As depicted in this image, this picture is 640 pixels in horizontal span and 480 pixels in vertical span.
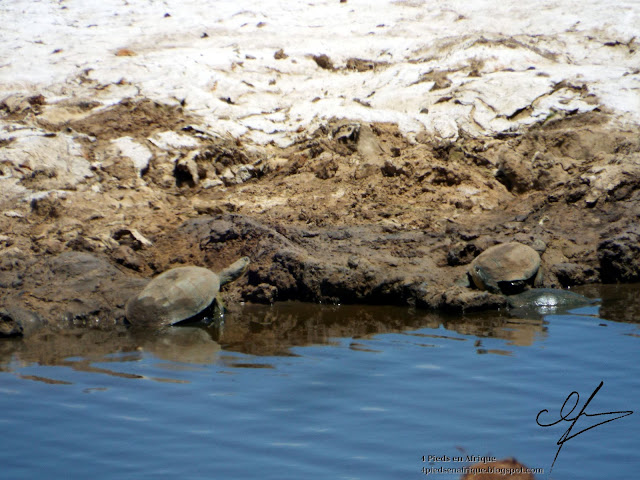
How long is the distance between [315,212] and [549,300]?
2724 millimetres

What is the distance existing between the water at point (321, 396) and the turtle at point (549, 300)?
23cm

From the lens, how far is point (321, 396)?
4.64 metres

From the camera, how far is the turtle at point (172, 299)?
6.35m

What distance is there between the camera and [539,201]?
8.24 metres

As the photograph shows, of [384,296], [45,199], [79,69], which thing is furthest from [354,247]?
[79,69]

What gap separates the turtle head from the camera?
22.9 ft

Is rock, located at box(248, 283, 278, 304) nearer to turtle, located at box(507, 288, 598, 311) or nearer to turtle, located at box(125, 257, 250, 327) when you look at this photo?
turtle, located at box(125, 257, 250, 327)

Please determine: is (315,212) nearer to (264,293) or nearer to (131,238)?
(264,293)

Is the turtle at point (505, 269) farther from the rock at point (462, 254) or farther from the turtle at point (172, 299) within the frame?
the turtle at point (172, 299)

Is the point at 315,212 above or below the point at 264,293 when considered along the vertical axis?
above


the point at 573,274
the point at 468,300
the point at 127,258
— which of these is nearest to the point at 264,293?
the point at 127,258

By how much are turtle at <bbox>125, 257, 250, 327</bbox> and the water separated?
167mm
